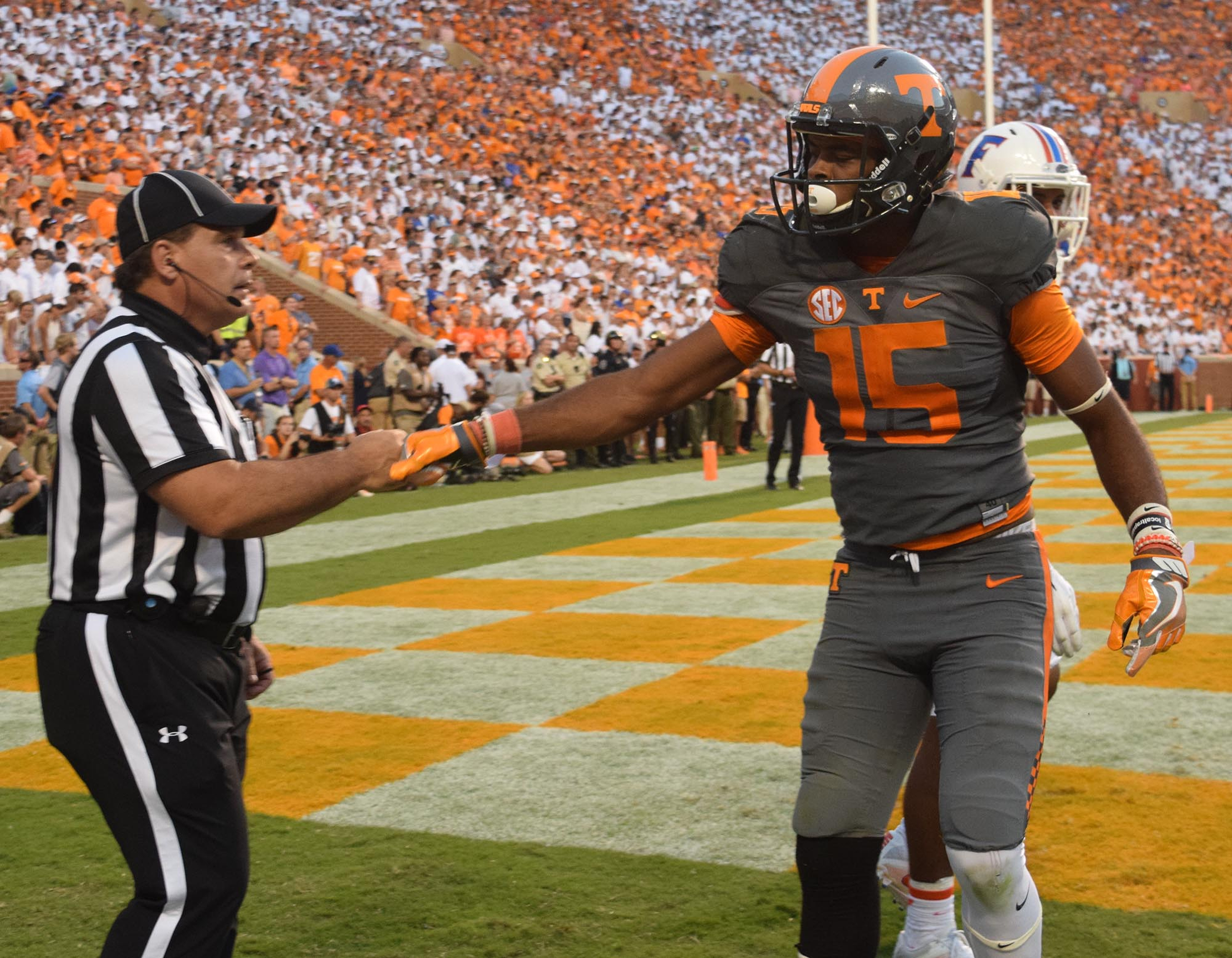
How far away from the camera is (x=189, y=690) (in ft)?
8.76

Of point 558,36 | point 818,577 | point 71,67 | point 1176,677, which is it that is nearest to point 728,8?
point 558,36

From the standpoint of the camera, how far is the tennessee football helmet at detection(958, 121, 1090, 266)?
3977 mm

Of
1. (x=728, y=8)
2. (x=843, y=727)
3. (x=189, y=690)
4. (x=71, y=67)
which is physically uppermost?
(x=728, y=8)

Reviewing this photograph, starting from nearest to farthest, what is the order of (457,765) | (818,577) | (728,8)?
(457,765) < (818,577) < (728,8)

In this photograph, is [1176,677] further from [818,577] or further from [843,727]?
[843,727]

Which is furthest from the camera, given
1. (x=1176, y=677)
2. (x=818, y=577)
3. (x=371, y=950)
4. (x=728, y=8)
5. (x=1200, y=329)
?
(x=728, y=8)

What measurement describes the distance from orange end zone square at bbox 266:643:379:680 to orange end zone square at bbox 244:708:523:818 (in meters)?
0.73

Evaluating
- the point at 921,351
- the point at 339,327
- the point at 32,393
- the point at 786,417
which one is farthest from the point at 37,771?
the point at 339,327

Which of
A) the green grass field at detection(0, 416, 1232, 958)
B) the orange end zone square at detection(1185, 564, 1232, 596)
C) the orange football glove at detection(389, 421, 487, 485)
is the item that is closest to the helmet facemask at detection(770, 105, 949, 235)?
the orange football glove at detection(389, 421, 487, 485)

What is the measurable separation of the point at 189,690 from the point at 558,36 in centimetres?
3599

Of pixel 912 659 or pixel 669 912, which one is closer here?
pixel 912 659

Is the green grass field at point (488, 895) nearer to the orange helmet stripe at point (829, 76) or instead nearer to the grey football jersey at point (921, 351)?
the grey football jersey at point (921, 351)

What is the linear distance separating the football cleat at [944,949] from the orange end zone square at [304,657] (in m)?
4.15

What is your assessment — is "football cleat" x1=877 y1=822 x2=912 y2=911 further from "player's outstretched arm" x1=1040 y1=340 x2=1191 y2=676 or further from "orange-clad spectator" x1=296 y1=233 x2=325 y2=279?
"orange-clad spectator" x1=296 y1=233 x2=325 y2=279
